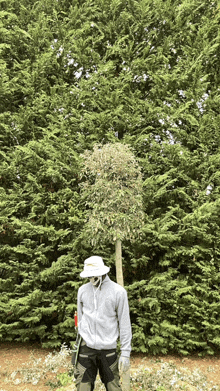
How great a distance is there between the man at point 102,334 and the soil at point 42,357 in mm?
2600

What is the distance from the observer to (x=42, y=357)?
19.7 ft

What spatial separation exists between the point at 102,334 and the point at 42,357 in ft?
13.1

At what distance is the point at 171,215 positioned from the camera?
6.09m

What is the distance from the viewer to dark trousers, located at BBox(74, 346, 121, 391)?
2.83 meters

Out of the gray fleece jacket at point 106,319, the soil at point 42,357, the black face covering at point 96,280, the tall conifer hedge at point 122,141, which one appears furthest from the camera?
the tall conifer hedge at point 122,141

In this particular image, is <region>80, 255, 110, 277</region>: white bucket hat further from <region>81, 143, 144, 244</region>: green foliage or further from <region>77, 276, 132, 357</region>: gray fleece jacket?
<region>81, 143, 144, 244</region>: green foliage

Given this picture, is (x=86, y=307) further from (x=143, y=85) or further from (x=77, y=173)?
(x=143, y=85)

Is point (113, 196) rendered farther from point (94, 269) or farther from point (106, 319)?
point (106, 319)

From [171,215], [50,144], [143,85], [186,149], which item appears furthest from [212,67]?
[50,144]

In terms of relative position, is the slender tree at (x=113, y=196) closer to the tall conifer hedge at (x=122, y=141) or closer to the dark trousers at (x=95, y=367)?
the tall conifer hedge at (x=122, y=141)

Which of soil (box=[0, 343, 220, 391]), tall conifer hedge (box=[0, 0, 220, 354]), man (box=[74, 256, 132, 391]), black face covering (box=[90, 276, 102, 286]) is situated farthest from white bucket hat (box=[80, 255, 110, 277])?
soil (box=[0, 343, 220, 391])

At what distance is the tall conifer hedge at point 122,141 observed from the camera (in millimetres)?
5984

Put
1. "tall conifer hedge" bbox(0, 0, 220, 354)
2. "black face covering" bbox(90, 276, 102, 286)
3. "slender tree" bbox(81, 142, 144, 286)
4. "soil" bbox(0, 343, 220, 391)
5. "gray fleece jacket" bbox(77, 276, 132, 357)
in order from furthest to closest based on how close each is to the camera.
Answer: "tall conifer hedge" bbox(0, 0, 220, 354) < "soil" bbox(0, 343, 220, 391) < "slender tree" bbox(81, 142, 144, 286) < "black face covering" bbox(90, 276, 102, 286) < "gray fleece jacket" bbox(77, 276, 132, 357)

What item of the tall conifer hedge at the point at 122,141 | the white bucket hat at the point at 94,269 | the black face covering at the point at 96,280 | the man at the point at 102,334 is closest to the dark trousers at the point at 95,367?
the man at the point at 102,334
